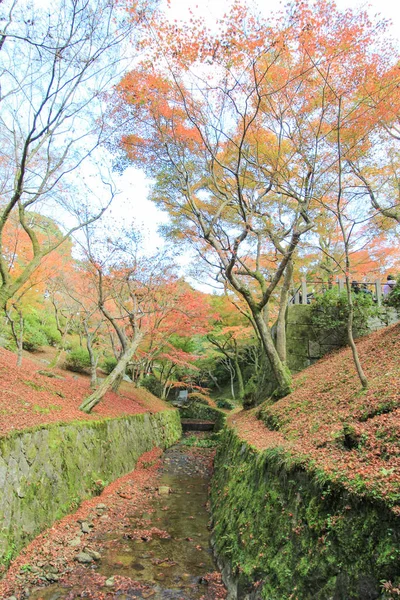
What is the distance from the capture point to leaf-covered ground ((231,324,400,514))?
347 cm

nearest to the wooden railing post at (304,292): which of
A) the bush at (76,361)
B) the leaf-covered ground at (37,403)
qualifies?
the leaf-covered ground at (37,403)

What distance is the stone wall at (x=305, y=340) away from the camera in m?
13.4

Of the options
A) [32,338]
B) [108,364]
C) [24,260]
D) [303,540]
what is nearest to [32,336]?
[32,338]

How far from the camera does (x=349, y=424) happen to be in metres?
4.62

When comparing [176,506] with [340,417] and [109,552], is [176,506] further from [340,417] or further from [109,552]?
[340,417]

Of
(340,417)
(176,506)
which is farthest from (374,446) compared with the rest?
(176,506)

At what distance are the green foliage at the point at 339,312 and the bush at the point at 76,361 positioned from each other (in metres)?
13.8

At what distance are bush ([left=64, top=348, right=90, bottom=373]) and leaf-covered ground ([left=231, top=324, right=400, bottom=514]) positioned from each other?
14.1 m

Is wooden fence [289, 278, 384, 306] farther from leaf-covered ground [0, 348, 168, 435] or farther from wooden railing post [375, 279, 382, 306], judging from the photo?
leaf-covered ground [0, 348, 168, 435]

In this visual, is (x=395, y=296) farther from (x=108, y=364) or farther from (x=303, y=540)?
(x=108, y=364)

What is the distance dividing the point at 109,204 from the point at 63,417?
6196 millimetres

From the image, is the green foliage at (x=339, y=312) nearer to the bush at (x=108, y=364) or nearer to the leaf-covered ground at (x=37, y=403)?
the leaf-covered ground at (x=37, y=403)

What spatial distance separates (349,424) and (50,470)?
550 centimetres

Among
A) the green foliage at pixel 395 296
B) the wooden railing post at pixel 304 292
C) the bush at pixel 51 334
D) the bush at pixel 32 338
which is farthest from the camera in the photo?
the bush at pixel 51 334
